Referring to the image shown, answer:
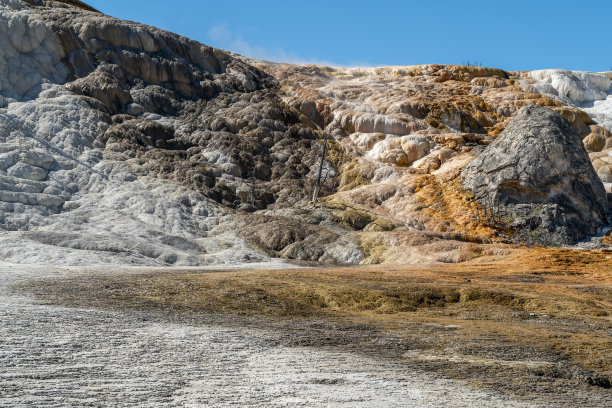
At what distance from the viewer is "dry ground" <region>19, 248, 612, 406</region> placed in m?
11.1

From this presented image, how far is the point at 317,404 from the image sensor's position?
8.70 meters

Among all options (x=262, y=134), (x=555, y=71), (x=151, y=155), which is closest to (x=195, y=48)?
(x=262, y=134)

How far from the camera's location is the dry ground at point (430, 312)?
36.3 ft

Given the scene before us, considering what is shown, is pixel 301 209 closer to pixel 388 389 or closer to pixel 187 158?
pixel 187 158

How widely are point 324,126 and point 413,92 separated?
9011 millimetres

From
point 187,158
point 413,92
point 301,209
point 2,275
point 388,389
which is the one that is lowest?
point 388,389

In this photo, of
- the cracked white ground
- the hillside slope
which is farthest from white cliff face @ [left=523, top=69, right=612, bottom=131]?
the cracked white ground

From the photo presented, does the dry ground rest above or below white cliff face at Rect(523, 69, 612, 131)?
below

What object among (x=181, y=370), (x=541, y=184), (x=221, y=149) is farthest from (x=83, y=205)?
(x=541, y=184)

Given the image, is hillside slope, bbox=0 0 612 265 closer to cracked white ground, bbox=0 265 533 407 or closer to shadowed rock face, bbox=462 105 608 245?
shadowed rock face, bbox=462 105 608 245

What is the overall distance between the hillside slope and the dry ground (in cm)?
665

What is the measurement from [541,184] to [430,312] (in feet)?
75.8

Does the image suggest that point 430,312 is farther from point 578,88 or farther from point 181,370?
point 578,88

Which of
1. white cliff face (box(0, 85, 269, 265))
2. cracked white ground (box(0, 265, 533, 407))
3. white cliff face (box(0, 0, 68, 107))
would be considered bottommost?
cracked white ground (box(0, 265, 533, 407))
